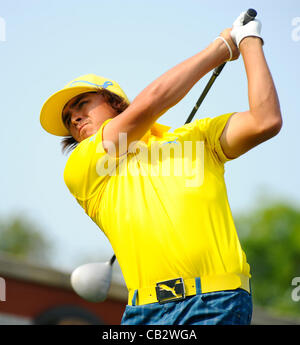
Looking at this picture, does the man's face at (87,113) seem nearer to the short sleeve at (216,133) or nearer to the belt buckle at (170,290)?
the short sleeve at (216,133)

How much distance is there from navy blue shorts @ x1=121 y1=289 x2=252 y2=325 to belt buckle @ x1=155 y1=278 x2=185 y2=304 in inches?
0.9

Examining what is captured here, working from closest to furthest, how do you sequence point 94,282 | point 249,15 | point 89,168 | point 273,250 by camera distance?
point 249,15 → point 89,168 → point 94,282 → point 273,250

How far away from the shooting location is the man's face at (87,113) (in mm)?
3277

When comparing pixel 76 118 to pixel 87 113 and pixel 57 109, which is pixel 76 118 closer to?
pixel 87 113

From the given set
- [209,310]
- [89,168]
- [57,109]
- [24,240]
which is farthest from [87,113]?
[24,240]

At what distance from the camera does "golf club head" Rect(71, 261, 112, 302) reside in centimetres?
420

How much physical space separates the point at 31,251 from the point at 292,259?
19.1 m

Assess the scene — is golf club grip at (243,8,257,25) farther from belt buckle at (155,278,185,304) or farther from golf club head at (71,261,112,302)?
golf club head at (71,261,112,302)

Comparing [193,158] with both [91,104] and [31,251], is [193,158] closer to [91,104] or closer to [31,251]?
[91,104]

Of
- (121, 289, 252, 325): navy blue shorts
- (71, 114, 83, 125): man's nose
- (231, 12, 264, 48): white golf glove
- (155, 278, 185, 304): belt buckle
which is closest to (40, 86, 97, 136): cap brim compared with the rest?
(71, 114, 83, 125): man's nose

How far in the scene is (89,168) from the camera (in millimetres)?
3016

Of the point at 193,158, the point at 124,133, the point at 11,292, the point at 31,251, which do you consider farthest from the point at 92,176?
the point at 31,251

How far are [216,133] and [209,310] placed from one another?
2.86 feet
